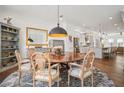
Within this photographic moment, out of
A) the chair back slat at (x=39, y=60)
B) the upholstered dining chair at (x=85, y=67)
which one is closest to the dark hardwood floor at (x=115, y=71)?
the upholstered dining chair at (x=85, y=67)

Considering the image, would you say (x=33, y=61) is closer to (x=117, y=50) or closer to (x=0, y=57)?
(x=0, y=57)

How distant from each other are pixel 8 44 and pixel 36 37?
5.47ft

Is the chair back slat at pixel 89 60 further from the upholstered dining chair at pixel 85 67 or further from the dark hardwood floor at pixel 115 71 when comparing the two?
the dark hardwood floor at pixel 115 71

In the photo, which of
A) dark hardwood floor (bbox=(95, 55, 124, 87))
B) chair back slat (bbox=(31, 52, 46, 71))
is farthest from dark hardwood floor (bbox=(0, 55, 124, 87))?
chair back slat (bbox=(31, 52, 46, 71))

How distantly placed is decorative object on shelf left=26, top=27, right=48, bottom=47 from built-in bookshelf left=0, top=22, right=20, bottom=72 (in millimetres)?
685

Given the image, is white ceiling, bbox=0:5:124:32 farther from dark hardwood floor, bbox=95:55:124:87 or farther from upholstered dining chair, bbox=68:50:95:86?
upholstered dining chair, bbox=68:50:95:86

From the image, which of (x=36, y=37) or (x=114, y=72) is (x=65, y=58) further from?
(x=36, y=37)

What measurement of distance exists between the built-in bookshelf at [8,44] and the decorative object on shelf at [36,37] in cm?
68

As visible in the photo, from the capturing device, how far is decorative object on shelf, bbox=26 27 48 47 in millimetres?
6328

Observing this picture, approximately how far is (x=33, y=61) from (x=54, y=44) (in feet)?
15.7

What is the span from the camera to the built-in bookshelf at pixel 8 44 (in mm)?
4797

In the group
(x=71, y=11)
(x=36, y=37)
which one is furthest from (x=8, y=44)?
(x=71, y=11)
